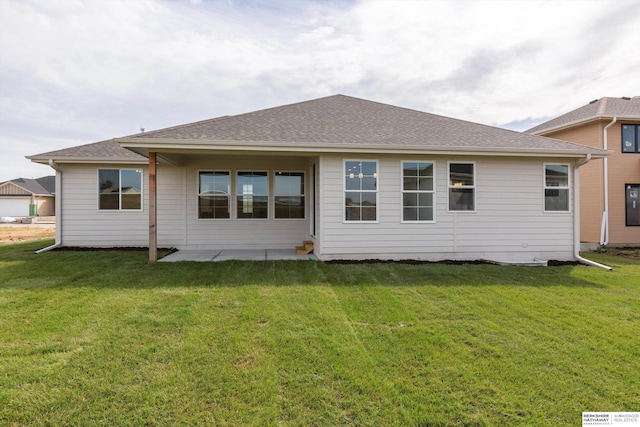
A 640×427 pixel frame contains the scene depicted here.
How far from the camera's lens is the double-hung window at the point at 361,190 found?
7.77m

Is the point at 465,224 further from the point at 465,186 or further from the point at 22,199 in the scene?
the point at 22,199

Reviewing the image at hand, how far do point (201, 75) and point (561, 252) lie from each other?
13701 mm

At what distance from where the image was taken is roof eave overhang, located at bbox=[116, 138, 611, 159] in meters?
6.90

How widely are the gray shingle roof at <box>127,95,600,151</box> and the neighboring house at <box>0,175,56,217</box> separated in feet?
126

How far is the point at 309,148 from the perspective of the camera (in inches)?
287

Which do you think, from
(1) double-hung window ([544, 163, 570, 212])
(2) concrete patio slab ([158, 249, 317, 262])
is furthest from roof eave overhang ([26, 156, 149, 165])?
(1) double-hung window ([544, 163, 570, 212])

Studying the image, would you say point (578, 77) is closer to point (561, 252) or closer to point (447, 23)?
point (447, 23)

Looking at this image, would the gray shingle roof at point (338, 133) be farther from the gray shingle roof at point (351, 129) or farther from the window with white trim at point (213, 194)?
the window with white trim at point (213, 194)

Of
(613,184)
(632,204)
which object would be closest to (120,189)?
(613,184)

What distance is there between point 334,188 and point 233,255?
11.1 ft

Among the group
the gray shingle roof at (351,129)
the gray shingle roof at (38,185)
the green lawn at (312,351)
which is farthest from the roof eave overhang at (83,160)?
the gray shingle roof at (38,185)

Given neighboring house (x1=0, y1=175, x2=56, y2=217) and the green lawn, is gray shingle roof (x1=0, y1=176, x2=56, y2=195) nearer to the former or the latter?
neighboring house (x1=0, y1=175, x2=56, y2=217)

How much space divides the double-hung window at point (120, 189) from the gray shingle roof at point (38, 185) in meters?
36.1

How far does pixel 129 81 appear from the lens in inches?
473
